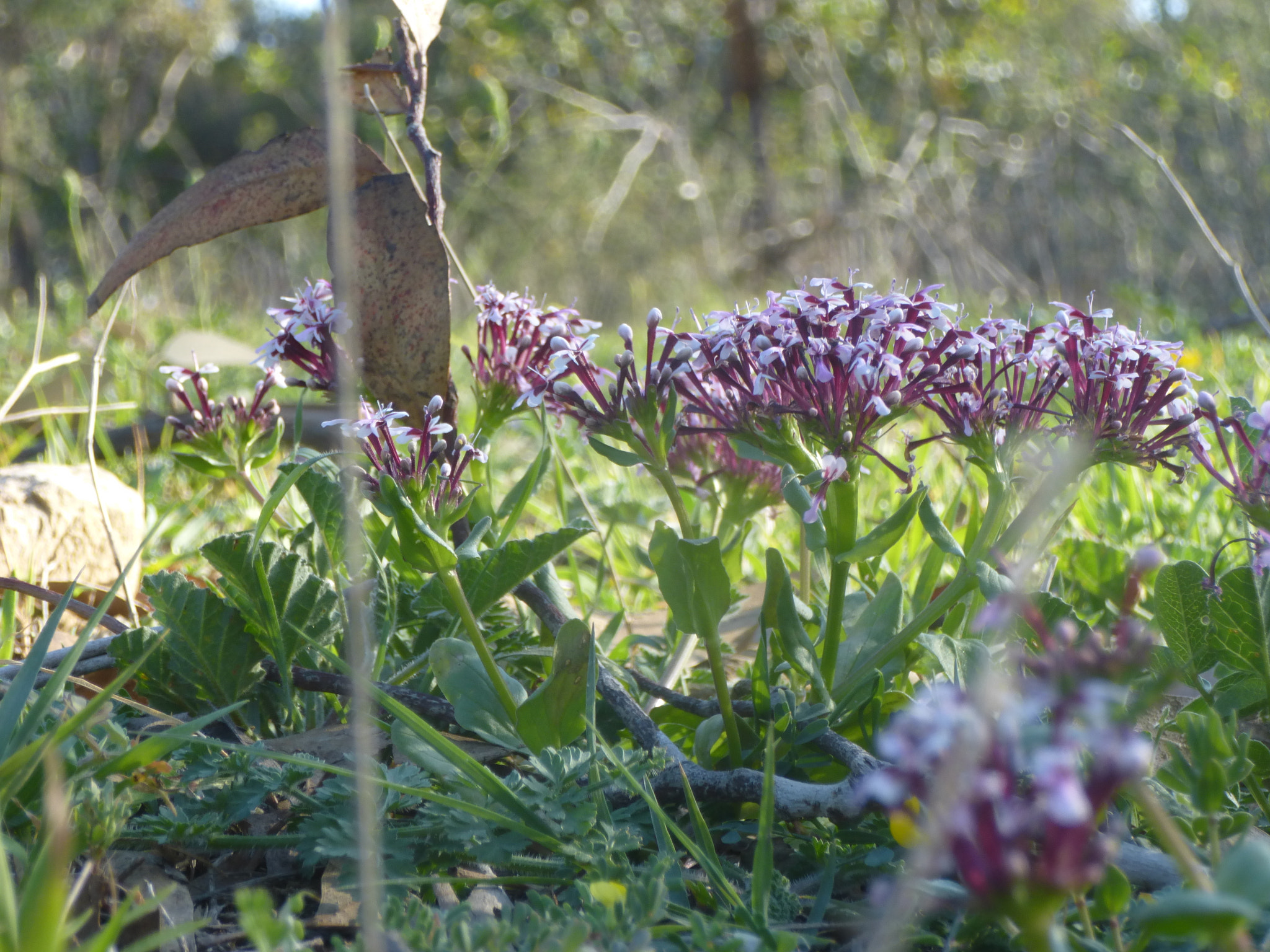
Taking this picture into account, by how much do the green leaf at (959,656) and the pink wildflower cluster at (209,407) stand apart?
0.99 metres

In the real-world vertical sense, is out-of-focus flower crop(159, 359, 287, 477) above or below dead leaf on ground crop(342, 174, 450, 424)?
below

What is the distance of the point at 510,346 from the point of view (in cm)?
158

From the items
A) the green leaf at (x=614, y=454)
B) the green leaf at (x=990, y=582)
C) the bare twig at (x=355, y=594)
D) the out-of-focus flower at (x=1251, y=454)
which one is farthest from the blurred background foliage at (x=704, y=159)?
the bare twig at (x=355, y=594)

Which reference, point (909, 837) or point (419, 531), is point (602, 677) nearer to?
point (419, 531)

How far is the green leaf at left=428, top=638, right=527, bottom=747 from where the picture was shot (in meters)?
1.27

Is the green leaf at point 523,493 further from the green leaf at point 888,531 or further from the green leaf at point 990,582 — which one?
the green leaf at point 990,582

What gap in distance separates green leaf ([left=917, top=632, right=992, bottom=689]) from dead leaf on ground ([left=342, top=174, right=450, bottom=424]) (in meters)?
0.78

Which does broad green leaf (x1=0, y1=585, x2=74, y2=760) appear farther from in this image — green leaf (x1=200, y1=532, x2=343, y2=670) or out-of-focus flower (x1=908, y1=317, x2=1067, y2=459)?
out-of-focus flower (x1=908, y1=317, x2=1067, y2=459)

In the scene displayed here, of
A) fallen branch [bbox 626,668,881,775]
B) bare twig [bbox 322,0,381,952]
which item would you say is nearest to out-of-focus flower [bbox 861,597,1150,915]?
bare twig [bbox 322,0,381,952]

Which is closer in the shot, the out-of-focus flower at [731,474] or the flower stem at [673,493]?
the flower stem at [673,493]

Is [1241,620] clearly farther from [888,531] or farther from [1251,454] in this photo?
[888,531]

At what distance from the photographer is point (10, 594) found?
5.59 ft

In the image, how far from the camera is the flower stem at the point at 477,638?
1.24 metres

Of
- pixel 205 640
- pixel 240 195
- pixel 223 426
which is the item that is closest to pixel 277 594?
pixel 205 640
